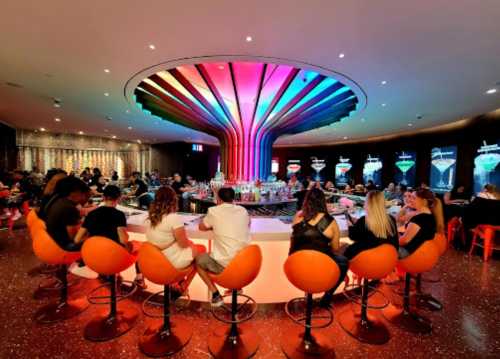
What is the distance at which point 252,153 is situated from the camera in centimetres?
816

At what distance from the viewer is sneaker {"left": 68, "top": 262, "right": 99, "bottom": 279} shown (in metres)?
3.58

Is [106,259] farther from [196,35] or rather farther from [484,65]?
[484,65]

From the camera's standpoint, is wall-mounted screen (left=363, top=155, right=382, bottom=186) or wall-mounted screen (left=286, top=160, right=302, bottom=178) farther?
wall-mounted screen (left=286, top=160, right=302, bottom=178)

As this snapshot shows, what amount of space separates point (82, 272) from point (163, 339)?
2184mm

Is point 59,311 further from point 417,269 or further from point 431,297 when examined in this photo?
point 431,297

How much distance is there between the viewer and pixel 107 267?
221cm

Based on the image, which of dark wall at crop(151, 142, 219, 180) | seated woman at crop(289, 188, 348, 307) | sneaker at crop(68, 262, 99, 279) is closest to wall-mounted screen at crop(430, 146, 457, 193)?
seated woman at crop(289, 188, 348, 307)

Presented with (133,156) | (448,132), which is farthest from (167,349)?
(133,156)

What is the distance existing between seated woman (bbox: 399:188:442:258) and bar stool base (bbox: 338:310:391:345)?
0.76 meters

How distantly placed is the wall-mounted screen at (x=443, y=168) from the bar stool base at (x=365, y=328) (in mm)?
9154

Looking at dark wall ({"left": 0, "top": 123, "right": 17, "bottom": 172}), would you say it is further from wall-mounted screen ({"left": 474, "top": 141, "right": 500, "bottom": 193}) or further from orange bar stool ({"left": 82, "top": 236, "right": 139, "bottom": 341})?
wall-mounted screen ({"left": 474, "top": 141, "right": 500, "bottom": 193})

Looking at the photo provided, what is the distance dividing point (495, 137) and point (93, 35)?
10.5 m

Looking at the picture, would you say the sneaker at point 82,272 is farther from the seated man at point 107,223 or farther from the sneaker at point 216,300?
the sneaker at point 216,300

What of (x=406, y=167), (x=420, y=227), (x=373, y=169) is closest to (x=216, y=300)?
(x=420, y=227)
